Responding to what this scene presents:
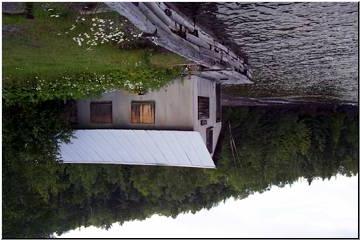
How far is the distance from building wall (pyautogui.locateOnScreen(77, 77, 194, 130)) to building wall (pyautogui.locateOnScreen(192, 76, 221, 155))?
1.11 feet

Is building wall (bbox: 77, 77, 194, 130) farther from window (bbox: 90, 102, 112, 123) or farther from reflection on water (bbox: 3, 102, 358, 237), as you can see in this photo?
reflection on water (bbox: 3, 102, 358, 237)

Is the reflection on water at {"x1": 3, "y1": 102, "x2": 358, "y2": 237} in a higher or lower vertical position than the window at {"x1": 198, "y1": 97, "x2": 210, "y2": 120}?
A: lower

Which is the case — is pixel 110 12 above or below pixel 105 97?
above

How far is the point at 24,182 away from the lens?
24.8 meters

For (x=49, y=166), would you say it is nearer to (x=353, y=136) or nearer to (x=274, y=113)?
(x=274, y=113)

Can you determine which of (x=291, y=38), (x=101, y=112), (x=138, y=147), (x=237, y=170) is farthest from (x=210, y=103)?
(x=237, y=170)

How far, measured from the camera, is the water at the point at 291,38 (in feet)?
70.8

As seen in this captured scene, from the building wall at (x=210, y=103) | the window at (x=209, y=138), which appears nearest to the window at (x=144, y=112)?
the building wall at (x=210, y=103)

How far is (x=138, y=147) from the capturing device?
24.8 meters

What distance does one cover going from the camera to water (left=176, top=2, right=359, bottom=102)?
2158 cm

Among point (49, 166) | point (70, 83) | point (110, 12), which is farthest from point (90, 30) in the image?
point (49, 166)

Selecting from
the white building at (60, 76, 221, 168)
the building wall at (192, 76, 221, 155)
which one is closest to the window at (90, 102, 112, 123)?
the white building at (60, 76, 221, 168)

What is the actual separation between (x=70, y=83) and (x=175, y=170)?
51.5ft

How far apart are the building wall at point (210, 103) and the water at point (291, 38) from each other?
228 centimetres
